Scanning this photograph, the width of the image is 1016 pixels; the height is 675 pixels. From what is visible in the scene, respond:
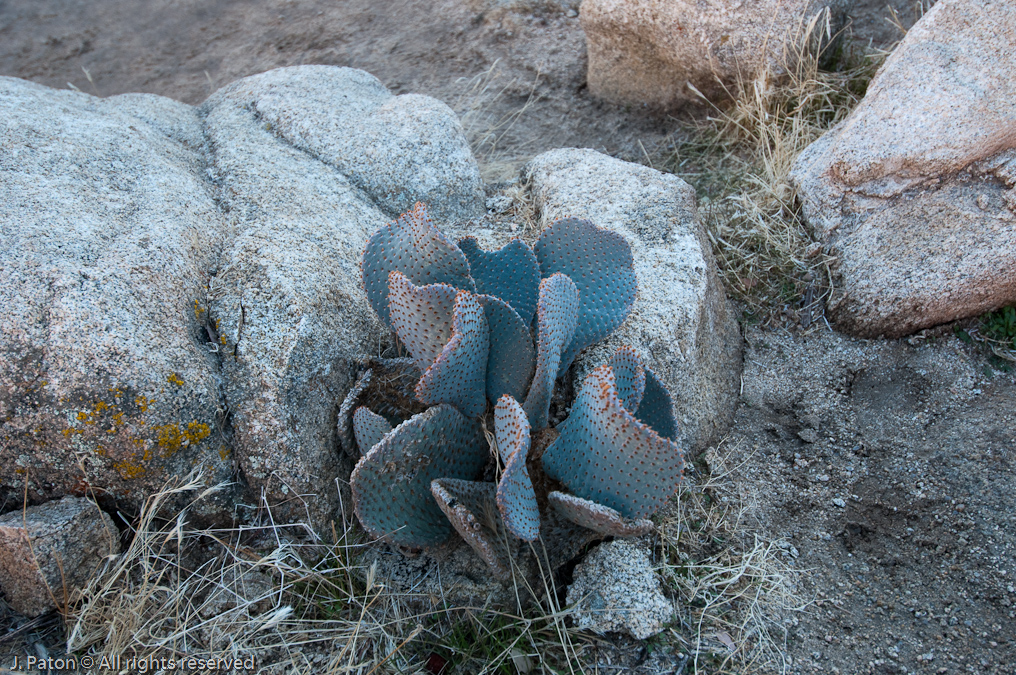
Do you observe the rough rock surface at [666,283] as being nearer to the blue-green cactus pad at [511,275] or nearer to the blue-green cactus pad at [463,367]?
the blue-green cactus pad at [511,275]

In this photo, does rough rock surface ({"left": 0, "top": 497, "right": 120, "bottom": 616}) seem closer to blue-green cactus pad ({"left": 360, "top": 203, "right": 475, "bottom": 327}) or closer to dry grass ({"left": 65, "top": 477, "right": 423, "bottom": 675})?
dry grass ({"left": 65, "top": 477, "right": 423, "bottom": 675})

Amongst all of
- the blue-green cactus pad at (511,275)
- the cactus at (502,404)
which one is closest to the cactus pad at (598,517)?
the cactus at (502,404)

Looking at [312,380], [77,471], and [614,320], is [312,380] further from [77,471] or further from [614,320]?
[614,320]

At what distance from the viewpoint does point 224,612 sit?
1860mm

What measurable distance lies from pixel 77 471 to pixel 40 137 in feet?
3.96

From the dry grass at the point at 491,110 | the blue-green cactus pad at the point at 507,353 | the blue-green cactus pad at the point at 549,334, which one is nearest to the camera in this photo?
the blue-green cactus pad at the point at 549,334

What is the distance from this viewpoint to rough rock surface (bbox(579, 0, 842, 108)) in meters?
3.37

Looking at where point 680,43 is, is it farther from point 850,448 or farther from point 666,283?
point 850,448

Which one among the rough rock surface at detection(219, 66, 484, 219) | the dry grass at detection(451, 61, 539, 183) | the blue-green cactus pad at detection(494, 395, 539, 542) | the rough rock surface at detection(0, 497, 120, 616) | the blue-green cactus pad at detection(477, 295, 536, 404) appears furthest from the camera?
the dry grass at detection(451, 61, 539, 183)

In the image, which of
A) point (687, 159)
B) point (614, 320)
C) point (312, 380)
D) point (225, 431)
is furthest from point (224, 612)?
point (687, 159)

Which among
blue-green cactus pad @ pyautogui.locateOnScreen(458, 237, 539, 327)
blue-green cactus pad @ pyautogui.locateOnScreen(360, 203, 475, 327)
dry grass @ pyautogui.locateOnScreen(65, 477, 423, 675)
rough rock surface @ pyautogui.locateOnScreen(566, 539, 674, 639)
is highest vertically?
blue-green cactus pad @ pyautogui.locateOnScreen(360, 203, 475, 327)

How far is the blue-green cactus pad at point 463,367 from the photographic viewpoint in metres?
1.77

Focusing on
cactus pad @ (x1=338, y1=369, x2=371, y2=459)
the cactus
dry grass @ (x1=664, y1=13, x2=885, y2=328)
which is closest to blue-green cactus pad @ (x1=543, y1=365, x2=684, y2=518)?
the cactus

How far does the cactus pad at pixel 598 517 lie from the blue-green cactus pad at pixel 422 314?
1.66 ft
